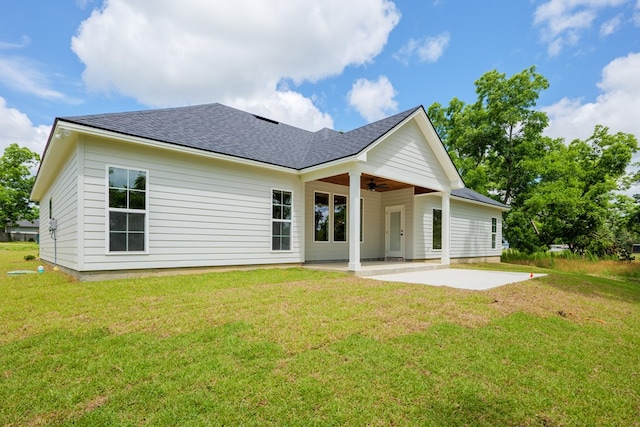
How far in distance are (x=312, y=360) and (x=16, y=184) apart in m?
47.4

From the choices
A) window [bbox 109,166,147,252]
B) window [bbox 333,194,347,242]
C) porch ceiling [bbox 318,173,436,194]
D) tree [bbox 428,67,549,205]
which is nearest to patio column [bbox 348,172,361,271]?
porch ceiling [bbox 318,173,436,194]

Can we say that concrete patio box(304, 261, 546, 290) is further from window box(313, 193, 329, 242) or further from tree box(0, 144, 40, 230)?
tree box(0, 144, 40, 230)

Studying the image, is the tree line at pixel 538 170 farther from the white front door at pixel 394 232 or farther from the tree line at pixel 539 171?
the white front door at pixel 394 232

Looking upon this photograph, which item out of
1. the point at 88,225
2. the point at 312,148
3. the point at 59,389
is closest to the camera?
the point at 59,389

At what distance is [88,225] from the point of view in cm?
647

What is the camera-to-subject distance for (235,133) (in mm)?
9984

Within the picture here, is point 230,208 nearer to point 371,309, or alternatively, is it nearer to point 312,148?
point 312,148

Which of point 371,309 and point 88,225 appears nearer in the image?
point 371,309

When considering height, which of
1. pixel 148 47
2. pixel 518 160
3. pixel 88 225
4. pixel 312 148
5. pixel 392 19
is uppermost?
pixel 392 19

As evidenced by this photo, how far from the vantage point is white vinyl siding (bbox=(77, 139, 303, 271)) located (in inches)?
261

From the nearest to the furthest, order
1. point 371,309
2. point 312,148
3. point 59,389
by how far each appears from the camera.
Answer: point 59,389 < point 371,309 < point 312,148

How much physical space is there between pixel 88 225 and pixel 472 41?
13.7 meters

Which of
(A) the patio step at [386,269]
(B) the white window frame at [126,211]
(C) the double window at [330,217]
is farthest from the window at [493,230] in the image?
(B) the white window frame at [126,211]

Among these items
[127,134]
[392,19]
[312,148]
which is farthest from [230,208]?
[392,19]
